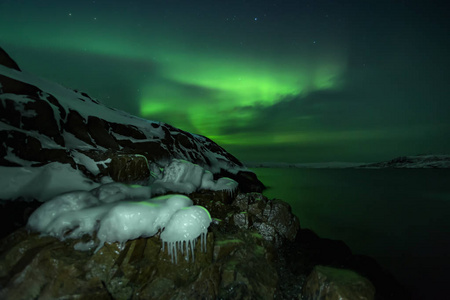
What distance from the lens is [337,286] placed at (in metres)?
5.00

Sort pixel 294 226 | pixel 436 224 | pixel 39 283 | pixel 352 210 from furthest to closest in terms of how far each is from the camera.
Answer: pixel 352 210
pixel 436 224
pixel 294 226
pixel 39 283

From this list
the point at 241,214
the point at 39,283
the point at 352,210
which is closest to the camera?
the point at 39,283

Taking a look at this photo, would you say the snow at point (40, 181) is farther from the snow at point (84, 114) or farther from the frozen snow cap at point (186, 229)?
the frozen snow cap at point (186, 229)

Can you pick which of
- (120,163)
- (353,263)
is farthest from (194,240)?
(353,263)

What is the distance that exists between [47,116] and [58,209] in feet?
27.3

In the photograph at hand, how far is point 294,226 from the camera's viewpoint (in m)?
10.7

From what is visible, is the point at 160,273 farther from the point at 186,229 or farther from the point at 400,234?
the point at 400,234

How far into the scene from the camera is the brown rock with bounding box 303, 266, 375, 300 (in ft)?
16.1

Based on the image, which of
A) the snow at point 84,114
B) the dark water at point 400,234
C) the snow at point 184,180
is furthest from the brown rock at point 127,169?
the dark water at point 400,234

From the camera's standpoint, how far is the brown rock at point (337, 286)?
4914 mm

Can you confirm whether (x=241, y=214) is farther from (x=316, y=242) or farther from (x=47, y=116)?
(x=47, y=116)

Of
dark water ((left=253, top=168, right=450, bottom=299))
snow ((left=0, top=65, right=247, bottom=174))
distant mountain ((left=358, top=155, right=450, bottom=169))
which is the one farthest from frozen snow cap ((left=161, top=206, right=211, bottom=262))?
distant mountain ((left=358, top=155, right=450, bottom=169))

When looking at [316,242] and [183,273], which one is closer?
[183,273]

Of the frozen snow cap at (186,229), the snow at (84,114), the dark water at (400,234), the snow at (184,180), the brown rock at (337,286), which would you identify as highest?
the snow at (84,114)
